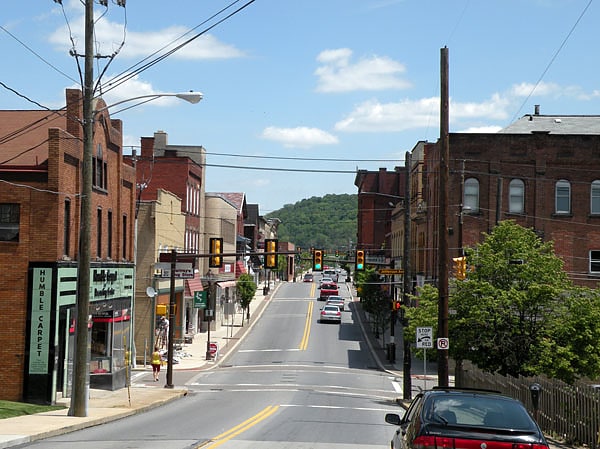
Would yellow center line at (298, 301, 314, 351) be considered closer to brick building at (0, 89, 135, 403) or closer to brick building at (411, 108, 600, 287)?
brick building at (411, 108, 600, 287)

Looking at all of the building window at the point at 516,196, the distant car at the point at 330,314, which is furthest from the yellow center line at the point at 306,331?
the building window at the point at 516,196

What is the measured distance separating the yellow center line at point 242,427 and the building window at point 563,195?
2774 cm

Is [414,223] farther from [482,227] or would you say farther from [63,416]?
[63,416]

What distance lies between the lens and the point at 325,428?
21.6 metres

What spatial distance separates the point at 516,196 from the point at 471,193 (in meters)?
2.63

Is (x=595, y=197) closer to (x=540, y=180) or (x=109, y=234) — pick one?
(x=540, y=180)

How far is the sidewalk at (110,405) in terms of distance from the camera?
60.7ft

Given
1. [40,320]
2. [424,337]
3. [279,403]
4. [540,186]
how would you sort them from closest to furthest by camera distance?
[40,320] < [424,337] < [279,403] < [540,186]

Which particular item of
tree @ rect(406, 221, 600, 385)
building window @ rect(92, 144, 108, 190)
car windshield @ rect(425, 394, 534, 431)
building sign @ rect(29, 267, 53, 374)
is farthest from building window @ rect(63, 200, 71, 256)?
car windshield @ rect(425, 394, 534, 431)

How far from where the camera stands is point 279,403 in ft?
98.6

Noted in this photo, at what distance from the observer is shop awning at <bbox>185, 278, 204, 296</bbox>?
5509cm

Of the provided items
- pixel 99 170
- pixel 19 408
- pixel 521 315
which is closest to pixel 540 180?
pixel 521 315

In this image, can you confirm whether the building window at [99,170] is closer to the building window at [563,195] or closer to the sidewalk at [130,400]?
the sidewalk at [130,400]

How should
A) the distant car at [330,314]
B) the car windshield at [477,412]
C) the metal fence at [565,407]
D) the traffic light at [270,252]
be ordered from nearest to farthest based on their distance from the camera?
the car windshield at [477,412] < the metal fence at [565,407] < the traffic light at [270,252] < the distant car at [330,314]
